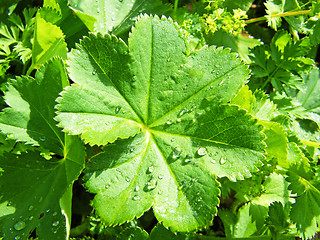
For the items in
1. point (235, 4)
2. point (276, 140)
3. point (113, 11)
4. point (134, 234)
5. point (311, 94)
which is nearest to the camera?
point (276, 140)

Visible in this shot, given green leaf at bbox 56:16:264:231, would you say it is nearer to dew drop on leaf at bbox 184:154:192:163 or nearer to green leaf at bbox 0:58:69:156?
dew drop on leaf at bbox 184:154:192:163

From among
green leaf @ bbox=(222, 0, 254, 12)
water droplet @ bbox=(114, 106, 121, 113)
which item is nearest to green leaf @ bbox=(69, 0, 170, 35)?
green leaf @ bbox=(222, 0, 254, 12)

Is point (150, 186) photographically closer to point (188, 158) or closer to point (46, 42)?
point (188, 158)

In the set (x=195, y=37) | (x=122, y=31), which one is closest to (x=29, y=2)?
(x=122, y=31)

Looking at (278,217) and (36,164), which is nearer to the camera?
(36,164)

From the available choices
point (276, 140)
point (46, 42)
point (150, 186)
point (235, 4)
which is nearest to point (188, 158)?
point (150, 186)

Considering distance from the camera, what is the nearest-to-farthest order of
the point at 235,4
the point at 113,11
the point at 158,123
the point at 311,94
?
the point at 158,123
the point at 113,11
the point at 235,4
the point at 311,94

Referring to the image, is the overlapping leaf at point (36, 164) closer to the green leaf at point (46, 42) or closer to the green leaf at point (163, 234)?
the green leaf at point (46, 42)
